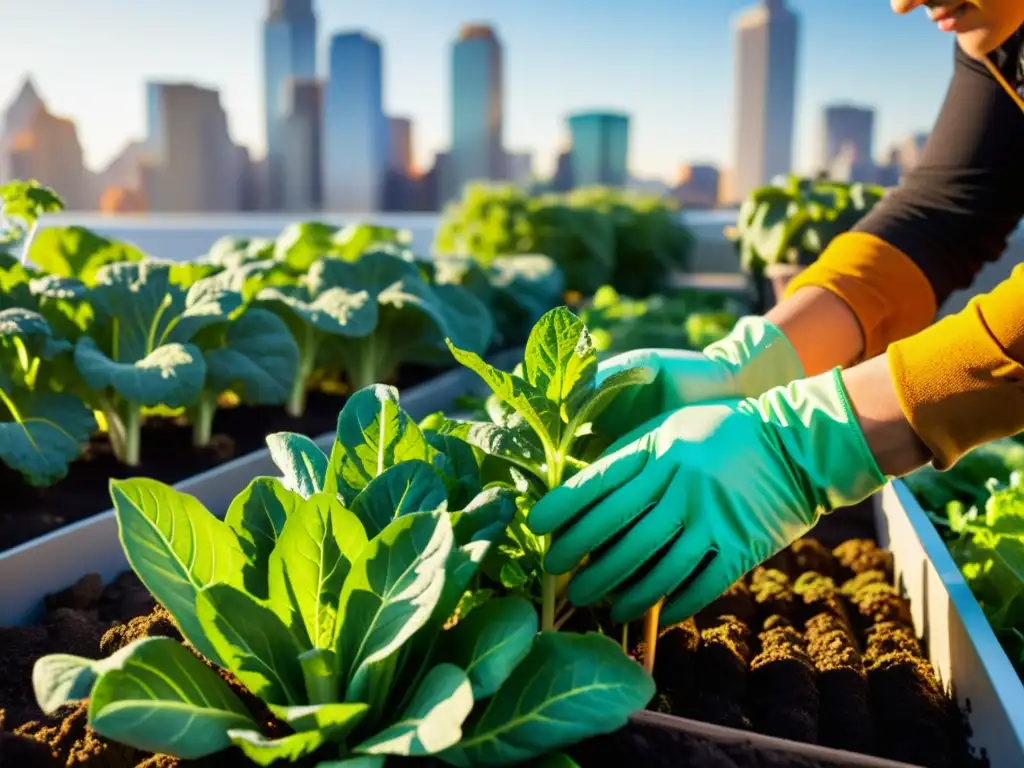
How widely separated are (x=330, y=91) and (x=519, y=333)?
36307 mm

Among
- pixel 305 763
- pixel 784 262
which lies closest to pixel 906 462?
pixel 305 763

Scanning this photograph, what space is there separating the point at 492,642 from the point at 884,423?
50cm

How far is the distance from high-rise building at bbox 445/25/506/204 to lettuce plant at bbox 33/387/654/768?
3255 cm

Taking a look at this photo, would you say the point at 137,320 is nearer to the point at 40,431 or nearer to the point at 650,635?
the point at 40,431

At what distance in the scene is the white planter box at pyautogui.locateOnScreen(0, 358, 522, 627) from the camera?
4.00 feet

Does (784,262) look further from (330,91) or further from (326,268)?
(330,91)

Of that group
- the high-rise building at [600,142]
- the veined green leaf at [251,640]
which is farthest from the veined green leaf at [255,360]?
the high-rise building at [600,142]

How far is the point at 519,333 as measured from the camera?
333 centimetres

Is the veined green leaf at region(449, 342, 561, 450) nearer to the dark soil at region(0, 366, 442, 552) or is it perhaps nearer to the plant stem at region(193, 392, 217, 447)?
the dark soil at region(0, 366, 442, 552)

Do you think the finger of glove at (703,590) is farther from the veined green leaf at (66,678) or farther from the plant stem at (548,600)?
the veined green leaf at (66,678)

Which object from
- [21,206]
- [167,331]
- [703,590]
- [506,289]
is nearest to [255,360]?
[167,331]

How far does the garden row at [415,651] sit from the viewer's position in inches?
27.0

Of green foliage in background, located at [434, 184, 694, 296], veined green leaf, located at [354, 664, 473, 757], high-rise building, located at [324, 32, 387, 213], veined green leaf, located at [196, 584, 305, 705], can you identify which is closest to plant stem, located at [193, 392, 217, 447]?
veined green leaf, located at [196, 584, 305, 705]

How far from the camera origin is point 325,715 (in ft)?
2.17
